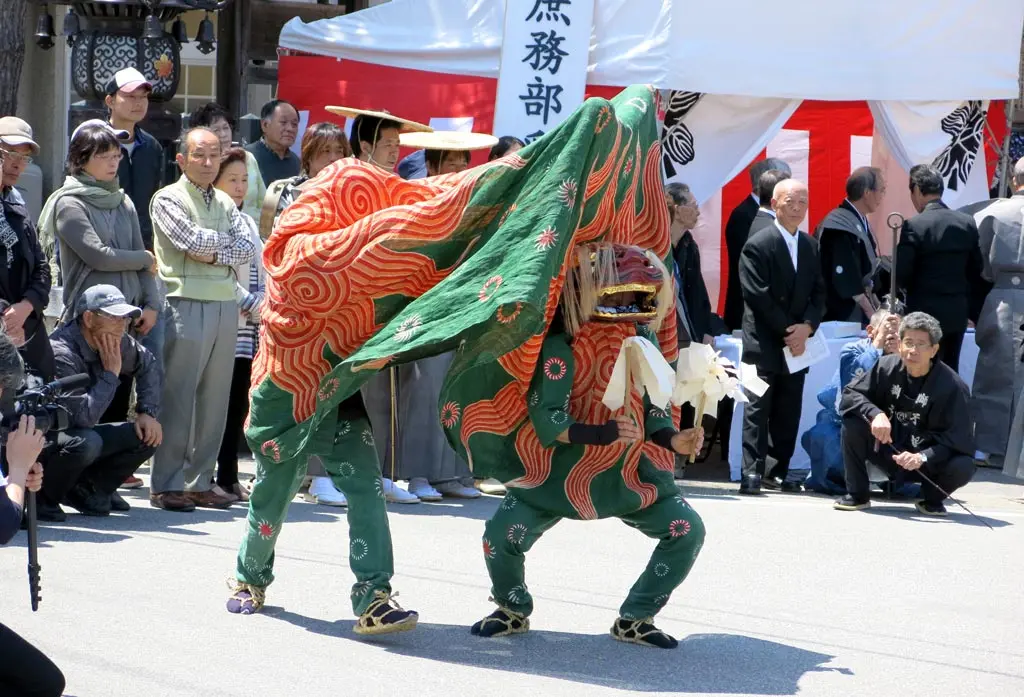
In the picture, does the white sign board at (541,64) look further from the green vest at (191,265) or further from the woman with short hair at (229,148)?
the green vest at (191,265)

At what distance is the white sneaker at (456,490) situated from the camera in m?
8.38

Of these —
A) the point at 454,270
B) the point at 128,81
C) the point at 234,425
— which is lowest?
the point at 234,425

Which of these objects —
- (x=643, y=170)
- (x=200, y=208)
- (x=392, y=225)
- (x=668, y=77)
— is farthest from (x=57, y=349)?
(x=668, y=77)

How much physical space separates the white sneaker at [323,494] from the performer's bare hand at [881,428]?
289cm

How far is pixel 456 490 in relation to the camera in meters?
8.37

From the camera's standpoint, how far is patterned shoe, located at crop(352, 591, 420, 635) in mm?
5211

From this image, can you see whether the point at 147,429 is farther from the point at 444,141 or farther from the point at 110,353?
the point at 444,141

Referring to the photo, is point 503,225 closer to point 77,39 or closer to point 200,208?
point 200,208

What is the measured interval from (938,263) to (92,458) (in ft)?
18.2

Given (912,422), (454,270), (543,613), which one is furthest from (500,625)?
(912,422)

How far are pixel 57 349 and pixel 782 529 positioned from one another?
3660mm

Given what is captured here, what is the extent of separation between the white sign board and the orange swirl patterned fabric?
5020 millimetres

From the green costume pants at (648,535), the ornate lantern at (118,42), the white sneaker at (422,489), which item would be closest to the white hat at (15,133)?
the ornate lantern at (118,42)

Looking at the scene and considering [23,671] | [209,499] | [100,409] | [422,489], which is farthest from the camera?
[422,489]
